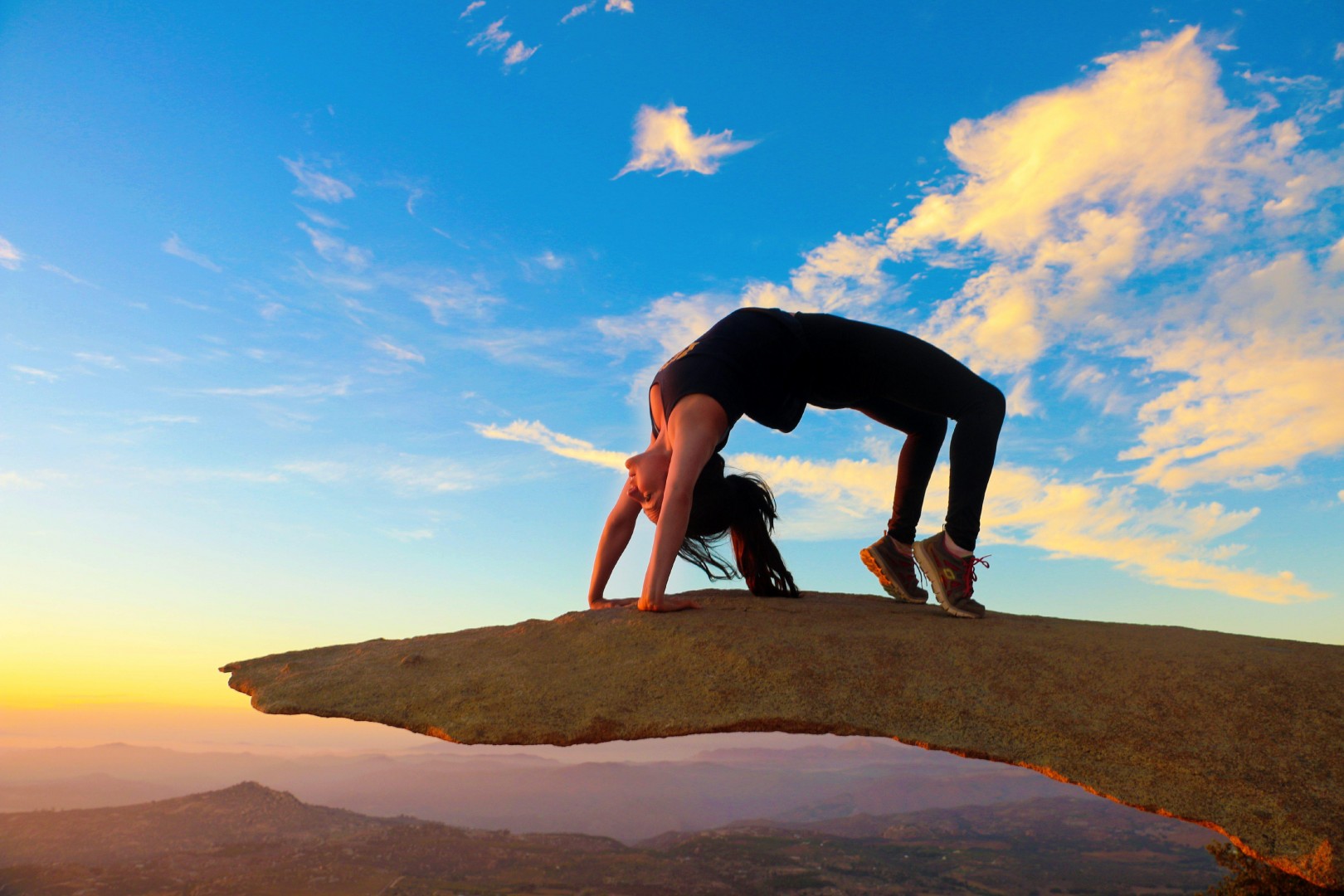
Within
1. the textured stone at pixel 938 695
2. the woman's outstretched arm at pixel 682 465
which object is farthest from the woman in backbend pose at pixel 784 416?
the textured stone at pixel 938 695

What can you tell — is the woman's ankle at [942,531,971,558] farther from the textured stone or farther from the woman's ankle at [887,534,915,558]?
the woman's ankle at [887,534,915,558]

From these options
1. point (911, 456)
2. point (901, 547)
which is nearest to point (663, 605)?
point (901, 547)

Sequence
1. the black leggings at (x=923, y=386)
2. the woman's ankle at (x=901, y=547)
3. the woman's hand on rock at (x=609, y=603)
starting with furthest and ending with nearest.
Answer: the woman's ankle at (x=901, y=547) → the woman's hand on rock at (x=609, y=603) → the black leggings at (x=923, y=386)

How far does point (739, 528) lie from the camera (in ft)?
16.2

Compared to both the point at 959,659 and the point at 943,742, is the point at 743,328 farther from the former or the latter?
the point at 943,742

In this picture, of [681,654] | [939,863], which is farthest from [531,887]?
[681,654]

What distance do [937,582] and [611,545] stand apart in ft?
6.09

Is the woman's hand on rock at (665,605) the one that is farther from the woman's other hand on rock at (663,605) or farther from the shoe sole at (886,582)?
the shoe sole at (886,582)

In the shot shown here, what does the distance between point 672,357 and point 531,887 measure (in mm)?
35747

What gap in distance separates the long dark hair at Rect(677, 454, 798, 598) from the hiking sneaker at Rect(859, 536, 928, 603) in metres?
0.54

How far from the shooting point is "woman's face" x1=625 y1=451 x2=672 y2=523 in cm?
418

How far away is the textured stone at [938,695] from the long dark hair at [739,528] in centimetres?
68

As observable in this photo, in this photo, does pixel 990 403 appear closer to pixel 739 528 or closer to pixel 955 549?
pixel 955 549

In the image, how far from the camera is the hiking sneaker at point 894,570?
198 inches
